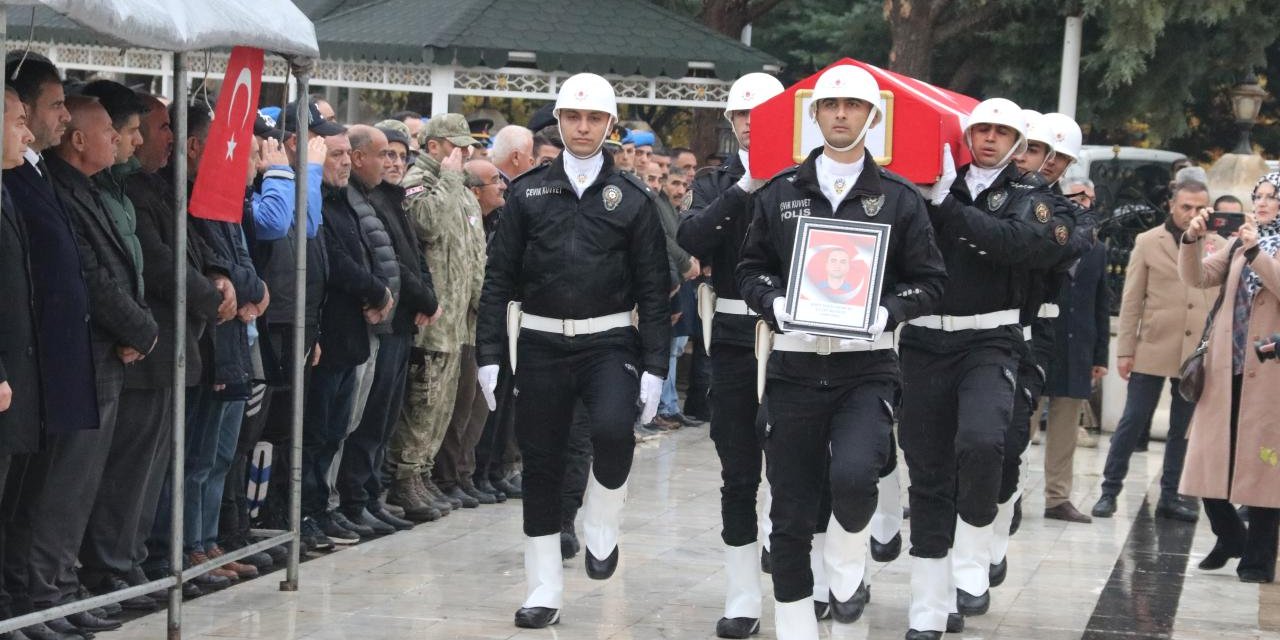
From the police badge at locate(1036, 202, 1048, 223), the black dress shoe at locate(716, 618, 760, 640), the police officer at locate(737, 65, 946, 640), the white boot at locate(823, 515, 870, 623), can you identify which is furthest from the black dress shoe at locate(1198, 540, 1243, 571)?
the police officer at locate(737, 65, 946, 640)

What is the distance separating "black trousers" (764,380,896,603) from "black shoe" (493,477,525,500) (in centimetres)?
485

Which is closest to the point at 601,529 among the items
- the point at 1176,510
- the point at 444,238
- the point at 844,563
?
the point at 844,563

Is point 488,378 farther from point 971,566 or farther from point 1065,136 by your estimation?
point 1065,136


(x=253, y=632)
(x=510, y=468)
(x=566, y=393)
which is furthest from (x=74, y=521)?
(x=510, y=468)

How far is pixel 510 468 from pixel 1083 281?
3.81 meters

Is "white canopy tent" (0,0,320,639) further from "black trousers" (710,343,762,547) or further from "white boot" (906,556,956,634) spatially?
"white boot" (906,556,956,634)

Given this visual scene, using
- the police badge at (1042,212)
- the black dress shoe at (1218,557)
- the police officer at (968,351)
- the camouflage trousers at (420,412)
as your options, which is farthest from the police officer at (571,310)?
the black dress shoe at (1218,557)

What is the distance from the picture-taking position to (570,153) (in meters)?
8.22

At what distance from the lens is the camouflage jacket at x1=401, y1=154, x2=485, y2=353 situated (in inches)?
432

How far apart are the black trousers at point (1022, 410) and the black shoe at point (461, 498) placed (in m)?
3.43

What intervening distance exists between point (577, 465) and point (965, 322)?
8.88 ft

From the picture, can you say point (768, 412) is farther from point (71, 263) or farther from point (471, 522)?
point (471, 522)

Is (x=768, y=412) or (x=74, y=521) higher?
(x=768, y=412)

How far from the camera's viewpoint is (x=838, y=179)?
23.7ft
